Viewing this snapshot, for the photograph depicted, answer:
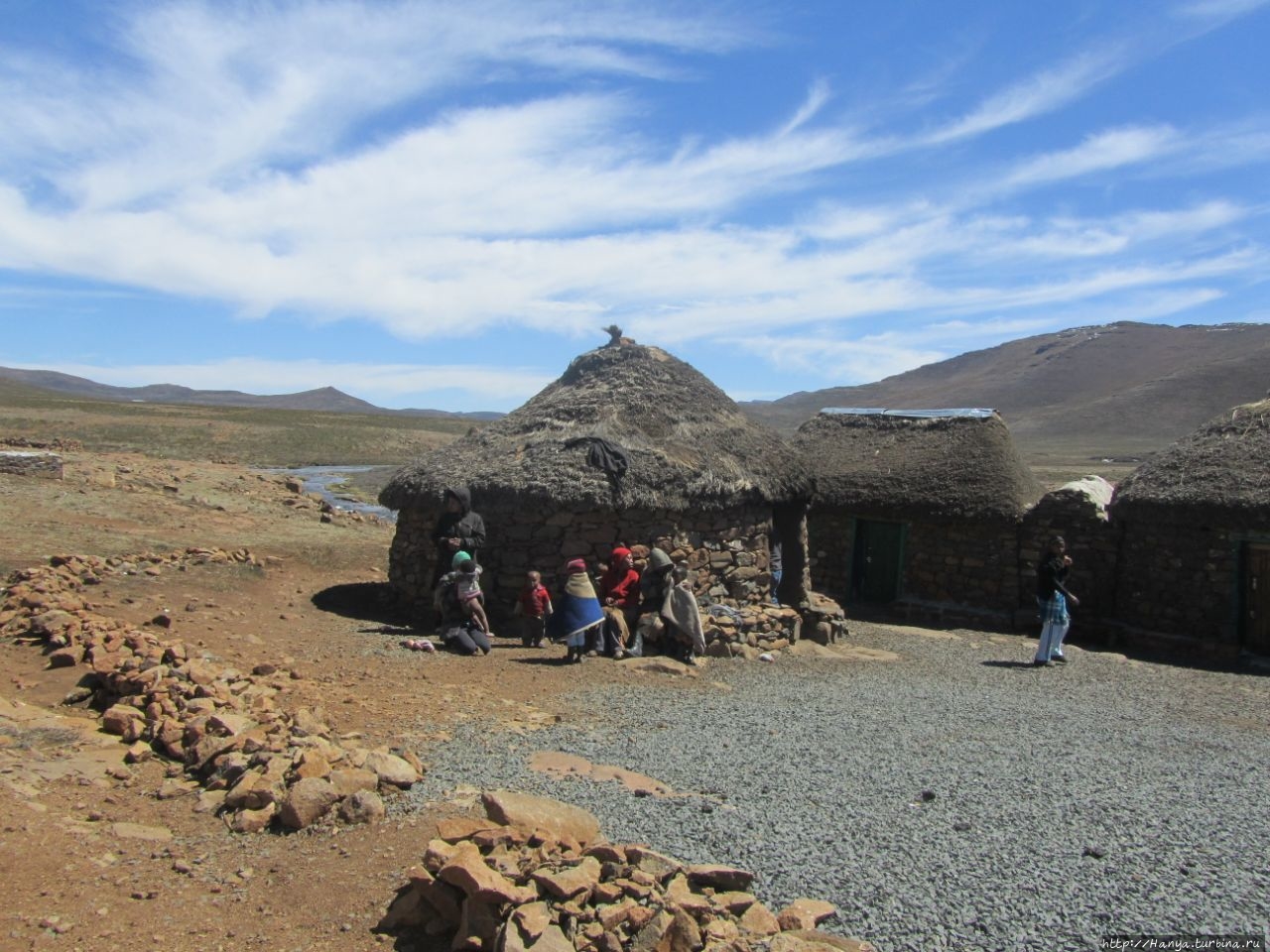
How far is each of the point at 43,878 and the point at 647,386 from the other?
33.2ft

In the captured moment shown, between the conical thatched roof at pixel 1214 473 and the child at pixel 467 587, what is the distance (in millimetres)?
10155

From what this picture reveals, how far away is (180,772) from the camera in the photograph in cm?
577

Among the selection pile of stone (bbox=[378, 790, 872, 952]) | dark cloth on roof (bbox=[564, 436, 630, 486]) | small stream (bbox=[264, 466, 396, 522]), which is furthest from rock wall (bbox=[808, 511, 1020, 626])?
small stream (bbox=[264, 466, 396, 522])

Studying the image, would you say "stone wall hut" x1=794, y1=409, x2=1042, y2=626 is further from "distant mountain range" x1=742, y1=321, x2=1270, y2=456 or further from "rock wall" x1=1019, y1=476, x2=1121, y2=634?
"distant mountain range" x1=742, y1=321, x2=1270, y2=456

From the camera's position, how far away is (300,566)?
14.7 m

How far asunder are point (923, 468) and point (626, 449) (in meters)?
7.31

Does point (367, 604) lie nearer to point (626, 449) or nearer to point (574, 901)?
point (626, 449)

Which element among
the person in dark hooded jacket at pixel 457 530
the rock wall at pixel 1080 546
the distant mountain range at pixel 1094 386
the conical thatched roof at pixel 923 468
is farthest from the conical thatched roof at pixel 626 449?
the distant mountain range at pixel 1094 386

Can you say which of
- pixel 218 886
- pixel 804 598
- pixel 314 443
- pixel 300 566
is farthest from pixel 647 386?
pixel 314 443

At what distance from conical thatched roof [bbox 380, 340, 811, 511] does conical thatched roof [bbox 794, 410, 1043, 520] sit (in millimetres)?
2374

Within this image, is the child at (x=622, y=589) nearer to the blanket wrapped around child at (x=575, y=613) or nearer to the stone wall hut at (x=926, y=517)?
the blanket wrapped around child at (x=575, y=613)

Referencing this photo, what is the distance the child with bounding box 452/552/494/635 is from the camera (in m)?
10.1

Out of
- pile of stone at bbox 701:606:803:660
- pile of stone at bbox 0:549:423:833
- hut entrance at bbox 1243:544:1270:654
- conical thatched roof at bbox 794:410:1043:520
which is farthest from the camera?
conical thatched roof at bbox 794:410:1043:520

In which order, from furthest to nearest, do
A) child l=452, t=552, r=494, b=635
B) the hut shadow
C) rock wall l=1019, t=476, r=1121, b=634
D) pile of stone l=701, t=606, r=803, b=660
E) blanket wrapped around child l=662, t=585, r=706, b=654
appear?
rock wall l=1019, t=476, r=1121, b=634 < the hut shadow < pile of stone l=701, t=606, r=803, b=660 < blanket wrapped around child l=662, t=585, r=706, b=654 < child l=452, t=552, r=494, b=635
